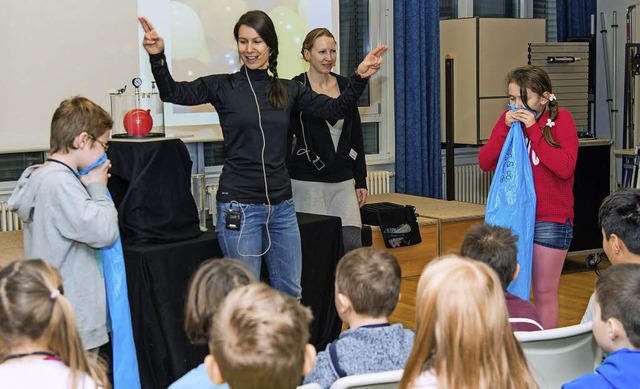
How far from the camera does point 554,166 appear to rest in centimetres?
364

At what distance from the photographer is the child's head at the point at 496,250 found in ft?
9.05

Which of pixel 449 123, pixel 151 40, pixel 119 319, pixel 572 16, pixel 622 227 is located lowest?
pixel 119 319

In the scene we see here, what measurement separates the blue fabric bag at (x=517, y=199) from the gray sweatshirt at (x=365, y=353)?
1.52m

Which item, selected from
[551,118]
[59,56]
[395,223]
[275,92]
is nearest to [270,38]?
[275,92]

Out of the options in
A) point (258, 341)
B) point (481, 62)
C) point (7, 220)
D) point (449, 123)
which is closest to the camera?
point (258, 341)

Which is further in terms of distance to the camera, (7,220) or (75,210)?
(7,220)

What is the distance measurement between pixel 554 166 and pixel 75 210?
1872mm

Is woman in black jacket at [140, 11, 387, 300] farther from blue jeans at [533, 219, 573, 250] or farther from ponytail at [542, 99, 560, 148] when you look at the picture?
blue jeans at [533, 219, 573, 250]

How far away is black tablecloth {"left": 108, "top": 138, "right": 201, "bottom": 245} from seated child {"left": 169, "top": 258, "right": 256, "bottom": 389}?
47.9 inches

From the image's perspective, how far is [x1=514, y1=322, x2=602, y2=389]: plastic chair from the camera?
2410 mm

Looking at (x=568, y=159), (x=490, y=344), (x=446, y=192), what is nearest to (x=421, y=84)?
(x=446, y=192)

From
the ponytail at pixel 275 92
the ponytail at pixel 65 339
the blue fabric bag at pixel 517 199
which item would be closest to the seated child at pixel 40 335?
the ponytail at pixel 65 339

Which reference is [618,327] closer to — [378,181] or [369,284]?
[369,284]

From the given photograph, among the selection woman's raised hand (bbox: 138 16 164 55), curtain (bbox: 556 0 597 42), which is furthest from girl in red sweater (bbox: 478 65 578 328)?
curtain (bbox: 556 0 597 42)
